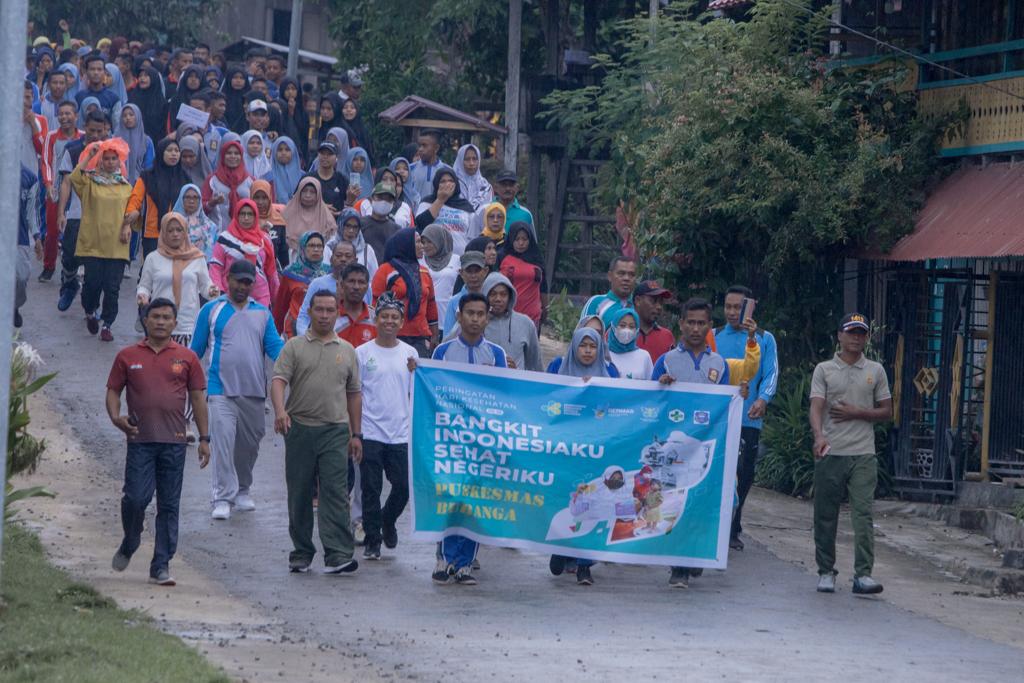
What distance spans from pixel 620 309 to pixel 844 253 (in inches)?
197

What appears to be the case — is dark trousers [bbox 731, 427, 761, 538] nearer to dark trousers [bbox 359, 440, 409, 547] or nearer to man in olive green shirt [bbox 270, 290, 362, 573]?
dark trousers [bbox 359, 440, 409, 547]

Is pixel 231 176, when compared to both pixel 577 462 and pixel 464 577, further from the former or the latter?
pixel 464 577

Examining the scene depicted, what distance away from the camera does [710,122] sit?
669 inches

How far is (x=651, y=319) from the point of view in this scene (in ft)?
42.1

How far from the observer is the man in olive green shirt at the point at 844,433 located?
1172cm

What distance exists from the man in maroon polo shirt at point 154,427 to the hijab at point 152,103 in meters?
14.7

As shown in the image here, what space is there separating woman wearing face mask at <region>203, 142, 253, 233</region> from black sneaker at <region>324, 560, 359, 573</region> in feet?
25.1

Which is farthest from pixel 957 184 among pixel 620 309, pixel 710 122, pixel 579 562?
pixel 579 562

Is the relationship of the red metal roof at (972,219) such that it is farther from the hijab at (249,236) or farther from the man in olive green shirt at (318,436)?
the man in olive green shirt at (318,436)

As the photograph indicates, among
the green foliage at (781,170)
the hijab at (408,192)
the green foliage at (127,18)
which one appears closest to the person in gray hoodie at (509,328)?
the green foliage at (781,170)

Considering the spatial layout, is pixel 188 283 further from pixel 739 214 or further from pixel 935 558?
pixel 935 558

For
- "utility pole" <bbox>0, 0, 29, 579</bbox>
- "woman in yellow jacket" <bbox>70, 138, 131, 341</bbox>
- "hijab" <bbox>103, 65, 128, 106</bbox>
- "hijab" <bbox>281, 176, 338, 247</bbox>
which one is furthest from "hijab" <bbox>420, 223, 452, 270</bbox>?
"hijab" <bbox>103, 65, 128, 106</bbox>

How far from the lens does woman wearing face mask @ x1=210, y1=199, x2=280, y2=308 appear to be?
49.4ft

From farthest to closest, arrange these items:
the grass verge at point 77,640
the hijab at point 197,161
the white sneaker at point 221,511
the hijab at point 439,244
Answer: the hijab at point 197,161
the hijab at point 439,244
the white sneaker at point 221,511
the grass verge at point 77,640
